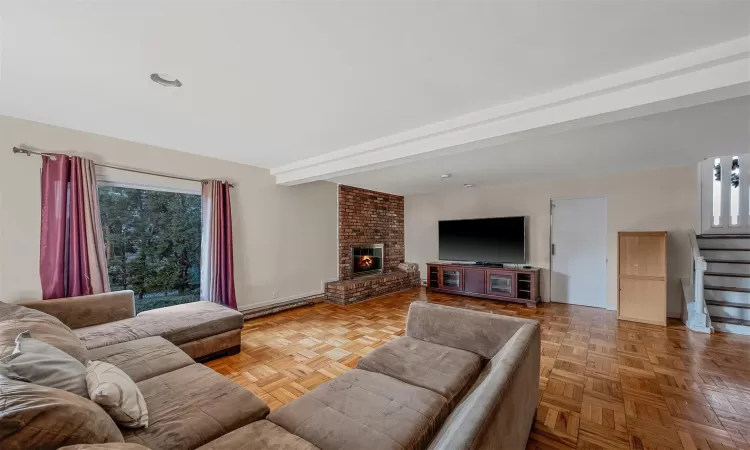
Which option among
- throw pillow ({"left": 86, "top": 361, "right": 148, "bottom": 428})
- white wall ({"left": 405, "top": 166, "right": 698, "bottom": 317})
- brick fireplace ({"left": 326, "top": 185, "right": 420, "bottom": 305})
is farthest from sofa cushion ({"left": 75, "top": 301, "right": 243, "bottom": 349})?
white wall ({"left": 405, "top": 166, "right": 698, "bottom": 317})

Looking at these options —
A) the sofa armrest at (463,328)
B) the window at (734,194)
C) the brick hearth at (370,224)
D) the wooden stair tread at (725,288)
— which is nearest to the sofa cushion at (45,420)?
the sofa armrest at (463,328)

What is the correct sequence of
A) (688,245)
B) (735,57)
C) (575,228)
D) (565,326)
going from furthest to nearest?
(575,228) → (688,245) → (565,326) → (735,57)

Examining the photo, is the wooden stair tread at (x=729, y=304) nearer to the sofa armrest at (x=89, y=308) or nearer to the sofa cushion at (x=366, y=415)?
the sofa cushion at (x=366, y=415)

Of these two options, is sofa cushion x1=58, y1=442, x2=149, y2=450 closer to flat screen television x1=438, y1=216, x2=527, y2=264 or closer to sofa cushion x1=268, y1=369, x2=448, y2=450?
sofa cushion x1=268, y1=369, x2=448, y2=450

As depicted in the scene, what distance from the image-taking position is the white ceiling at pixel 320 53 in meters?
1.33

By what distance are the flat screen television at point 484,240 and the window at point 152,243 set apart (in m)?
4.42

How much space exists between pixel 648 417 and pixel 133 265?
4834 mm

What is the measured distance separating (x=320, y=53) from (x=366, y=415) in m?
1.85

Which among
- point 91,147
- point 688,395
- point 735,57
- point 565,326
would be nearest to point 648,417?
point 688,395

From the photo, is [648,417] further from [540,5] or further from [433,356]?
[540,5]

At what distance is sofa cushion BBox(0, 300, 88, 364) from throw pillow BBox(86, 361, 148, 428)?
423 mm

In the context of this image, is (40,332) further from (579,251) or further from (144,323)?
(579,251)

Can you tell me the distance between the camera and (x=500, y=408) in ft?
3.15

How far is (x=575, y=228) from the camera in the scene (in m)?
4.89
